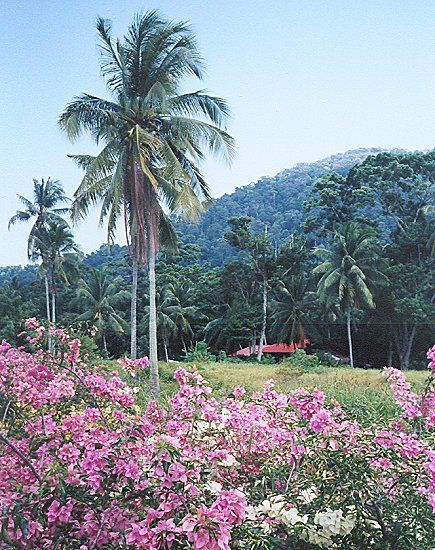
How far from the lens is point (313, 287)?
2339 cm

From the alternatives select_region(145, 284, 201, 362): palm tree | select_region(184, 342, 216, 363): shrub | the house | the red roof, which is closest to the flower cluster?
select_region(184, 342, 216, 363): shrub

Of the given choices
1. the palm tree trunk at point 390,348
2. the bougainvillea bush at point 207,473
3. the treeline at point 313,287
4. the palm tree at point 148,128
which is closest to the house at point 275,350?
the treeline at point 313,287

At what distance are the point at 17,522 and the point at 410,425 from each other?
1590 mm

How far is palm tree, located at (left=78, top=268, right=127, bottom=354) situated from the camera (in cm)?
2278

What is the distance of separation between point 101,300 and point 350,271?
9447 millimetres

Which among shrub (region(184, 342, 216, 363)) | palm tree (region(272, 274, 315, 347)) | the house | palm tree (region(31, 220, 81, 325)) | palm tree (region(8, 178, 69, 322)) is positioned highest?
palm tree (region(8, 178, 69, 322))

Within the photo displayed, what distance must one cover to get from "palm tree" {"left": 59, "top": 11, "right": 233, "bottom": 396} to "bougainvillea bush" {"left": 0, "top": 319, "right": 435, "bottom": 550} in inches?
347

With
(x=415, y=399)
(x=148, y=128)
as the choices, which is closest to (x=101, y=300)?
(x=148, y=128)

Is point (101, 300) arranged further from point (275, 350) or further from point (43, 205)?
point (275, 350)

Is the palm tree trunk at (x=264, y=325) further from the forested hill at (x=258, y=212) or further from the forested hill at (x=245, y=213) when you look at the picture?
the forested hill at (x=258, y=212)

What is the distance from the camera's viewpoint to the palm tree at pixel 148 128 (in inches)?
442

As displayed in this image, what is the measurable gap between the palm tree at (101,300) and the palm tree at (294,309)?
240 inches

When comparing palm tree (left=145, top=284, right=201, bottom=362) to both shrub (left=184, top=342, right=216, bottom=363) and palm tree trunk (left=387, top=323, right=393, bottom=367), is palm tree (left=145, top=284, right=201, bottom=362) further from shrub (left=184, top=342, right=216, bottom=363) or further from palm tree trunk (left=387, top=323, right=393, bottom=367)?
palm tree trunk (left=387, top=323, right=393, bottom=367)

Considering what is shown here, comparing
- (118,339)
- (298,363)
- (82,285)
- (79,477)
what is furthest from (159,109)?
(118,339)
